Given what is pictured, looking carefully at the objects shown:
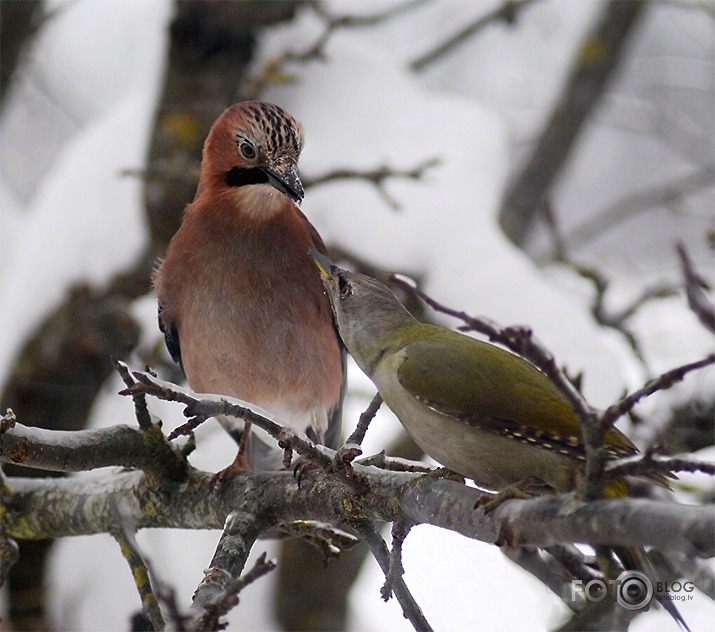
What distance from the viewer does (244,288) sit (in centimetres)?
392

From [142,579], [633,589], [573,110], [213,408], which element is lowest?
[573,110]

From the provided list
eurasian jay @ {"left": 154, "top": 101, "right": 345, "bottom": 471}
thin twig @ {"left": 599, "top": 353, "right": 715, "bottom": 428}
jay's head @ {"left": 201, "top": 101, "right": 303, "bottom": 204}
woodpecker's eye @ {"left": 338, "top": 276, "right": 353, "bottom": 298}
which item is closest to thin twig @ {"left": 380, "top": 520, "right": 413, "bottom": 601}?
thin twig @ {"left": 599, "top": 353, "right": 715, "bottom": 428}

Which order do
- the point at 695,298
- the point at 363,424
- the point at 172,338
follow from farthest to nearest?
1. the point at 172,338
2. the point at 363,424
3. the point at 695,298

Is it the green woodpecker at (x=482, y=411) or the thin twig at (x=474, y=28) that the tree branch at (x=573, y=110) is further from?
the green woodpecker at (x=482, y=411)

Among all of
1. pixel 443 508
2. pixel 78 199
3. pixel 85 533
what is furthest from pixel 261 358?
pixel 78 199

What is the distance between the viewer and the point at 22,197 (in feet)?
31.9

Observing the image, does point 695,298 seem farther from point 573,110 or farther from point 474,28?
point 573,110

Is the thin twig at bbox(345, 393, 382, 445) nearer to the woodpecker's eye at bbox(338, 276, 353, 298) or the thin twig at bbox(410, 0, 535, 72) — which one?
the woodpecker's eye at bbox(338, 276, 353, 298)

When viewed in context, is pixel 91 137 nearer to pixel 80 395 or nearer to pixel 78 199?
pixel 78 199

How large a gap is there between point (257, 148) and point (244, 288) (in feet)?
1.84

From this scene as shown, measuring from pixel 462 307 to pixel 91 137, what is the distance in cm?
285

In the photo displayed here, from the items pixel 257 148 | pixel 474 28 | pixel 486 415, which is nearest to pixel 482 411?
pixel 486 415

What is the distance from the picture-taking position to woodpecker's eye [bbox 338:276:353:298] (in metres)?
3.29

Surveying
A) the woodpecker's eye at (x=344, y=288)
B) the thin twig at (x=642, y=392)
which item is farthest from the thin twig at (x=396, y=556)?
the woodpecker's eye at (x=344, y=288)
